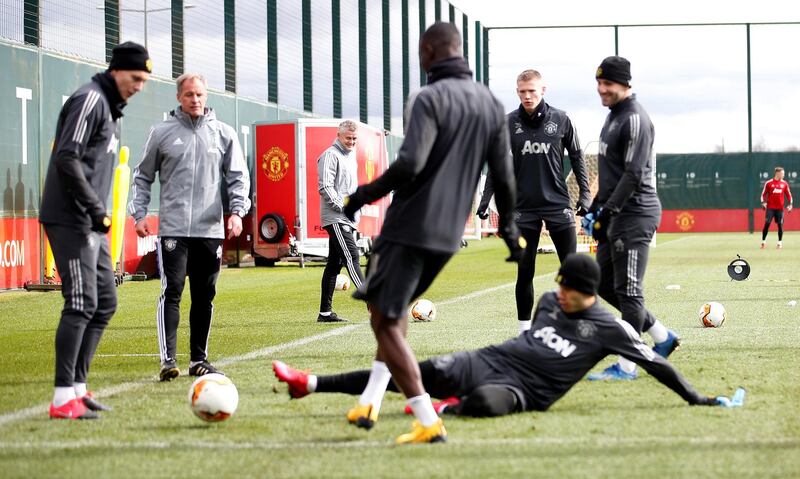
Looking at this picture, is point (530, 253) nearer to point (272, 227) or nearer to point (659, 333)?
point (659, 333)

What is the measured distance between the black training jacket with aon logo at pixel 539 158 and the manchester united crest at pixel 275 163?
14895mm

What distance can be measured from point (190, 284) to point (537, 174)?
2.67 meters

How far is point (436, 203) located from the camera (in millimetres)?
4918

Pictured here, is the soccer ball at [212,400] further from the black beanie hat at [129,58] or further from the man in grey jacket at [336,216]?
the man in grey jacket at [336,216]

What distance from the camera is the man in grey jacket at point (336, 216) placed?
10.8 meters

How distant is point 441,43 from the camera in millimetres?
5043

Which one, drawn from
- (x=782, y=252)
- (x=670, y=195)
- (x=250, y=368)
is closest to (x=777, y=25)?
(x=670, y=195)

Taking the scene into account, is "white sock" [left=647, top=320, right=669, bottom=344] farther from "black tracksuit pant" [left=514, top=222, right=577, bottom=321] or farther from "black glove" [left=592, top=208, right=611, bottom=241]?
"black tracksuit pant" [left=514, top=222, right=577, bottom=321]

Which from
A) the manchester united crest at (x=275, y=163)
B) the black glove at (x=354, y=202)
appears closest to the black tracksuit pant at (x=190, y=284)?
the black glove at (x=354, y=202)

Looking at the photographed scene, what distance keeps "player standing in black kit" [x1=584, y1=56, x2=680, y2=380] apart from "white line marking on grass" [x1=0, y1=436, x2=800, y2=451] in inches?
72.4

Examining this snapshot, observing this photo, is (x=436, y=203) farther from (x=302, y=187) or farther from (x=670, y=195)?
(x=670, y=195)

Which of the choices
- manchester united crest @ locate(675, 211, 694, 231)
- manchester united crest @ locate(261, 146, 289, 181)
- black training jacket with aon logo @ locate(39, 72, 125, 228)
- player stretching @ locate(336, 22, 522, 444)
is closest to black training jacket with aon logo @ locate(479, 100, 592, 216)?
black training jacket with aon logo @ locate(39, 72, 125, 228)

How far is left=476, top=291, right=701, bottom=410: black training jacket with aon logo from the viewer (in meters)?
5.61

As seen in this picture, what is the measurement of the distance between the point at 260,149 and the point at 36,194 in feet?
22.0
